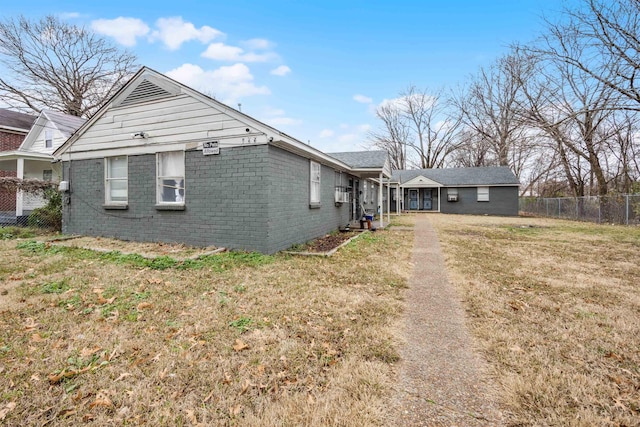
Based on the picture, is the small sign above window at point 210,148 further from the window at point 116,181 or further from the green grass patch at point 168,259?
the window at point 116,181

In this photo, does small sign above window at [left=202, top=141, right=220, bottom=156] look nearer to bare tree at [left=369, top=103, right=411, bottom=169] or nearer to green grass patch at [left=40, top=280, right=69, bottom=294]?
green grass patch at [left=40, top=280, right=69, bottom=294]

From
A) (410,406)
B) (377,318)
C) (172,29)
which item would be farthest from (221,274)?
(172,29)

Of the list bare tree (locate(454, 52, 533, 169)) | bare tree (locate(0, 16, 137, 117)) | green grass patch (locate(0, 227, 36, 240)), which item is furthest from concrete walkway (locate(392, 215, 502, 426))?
bare tree (locate(0, 16, 137, 117))

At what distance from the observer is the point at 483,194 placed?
988 inches

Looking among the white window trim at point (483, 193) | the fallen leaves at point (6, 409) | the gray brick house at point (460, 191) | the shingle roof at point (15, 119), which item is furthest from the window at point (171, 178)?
the white window trim at point (483, 193)

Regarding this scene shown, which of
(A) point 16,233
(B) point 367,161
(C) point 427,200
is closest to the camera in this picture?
(A) point 16,233

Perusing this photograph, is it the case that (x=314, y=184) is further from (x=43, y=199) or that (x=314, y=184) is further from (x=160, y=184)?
(x=43, y=199)

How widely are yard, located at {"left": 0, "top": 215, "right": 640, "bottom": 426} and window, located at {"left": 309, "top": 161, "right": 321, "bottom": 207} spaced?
145 inches

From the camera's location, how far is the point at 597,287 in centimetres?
477

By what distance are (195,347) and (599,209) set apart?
2115 centimetres

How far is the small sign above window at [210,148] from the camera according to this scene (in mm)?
7062

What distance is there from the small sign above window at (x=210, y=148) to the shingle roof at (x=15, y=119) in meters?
17.8

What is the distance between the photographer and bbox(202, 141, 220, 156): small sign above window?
706 centimetres

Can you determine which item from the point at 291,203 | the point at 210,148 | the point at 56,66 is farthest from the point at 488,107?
the point at 56,66
